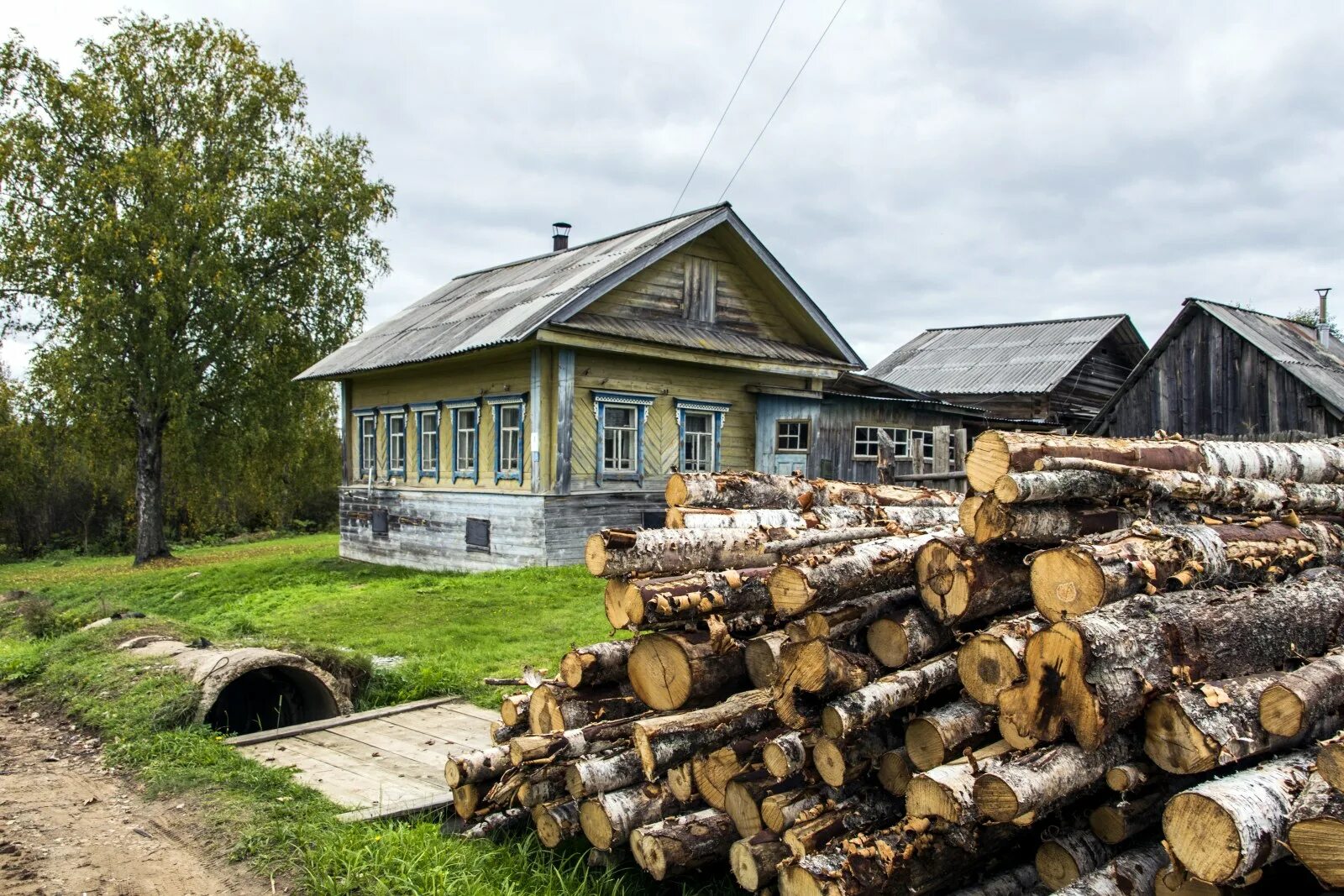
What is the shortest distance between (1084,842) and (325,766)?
167 inches

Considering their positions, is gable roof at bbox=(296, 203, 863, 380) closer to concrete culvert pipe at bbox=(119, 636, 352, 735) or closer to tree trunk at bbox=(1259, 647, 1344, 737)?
concrete culvert pipe at bbox=(119, 636, 352, 735)

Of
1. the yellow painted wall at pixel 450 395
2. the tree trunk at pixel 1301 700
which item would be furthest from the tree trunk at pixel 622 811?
the yellow painted wall at pixel 450 395

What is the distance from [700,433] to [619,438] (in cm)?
173

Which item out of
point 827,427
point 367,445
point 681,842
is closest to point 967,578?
point 681,842

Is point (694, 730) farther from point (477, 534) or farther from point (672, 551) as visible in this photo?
point (477, 534)

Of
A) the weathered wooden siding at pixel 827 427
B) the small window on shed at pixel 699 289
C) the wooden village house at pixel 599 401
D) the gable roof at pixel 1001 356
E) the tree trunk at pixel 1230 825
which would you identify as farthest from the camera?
the gable roof at pixel 1001 356

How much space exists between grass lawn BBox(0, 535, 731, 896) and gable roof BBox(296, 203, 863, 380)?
3831 mm

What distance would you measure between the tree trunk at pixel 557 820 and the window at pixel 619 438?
1079 cm

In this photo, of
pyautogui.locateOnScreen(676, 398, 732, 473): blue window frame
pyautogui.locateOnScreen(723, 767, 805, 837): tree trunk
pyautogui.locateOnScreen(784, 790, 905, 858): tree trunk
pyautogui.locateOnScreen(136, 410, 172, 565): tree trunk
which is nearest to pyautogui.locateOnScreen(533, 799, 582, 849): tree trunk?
pyautogui.locateOnScreen(723, 767, 805, 837): tree trunk

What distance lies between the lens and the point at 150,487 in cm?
2122

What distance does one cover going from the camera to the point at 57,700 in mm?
7188

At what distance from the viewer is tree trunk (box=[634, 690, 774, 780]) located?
419cm

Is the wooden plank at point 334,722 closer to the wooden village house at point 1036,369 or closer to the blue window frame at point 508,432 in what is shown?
the blue window frame at point 508,432

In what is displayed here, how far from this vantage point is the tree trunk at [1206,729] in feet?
10.3
